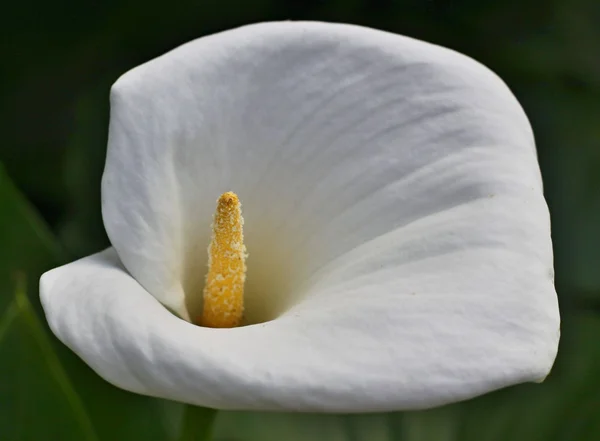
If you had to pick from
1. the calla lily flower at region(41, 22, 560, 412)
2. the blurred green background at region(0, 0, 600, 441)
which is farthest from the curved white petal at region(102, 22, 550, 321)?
the blurred green background at region(0, 0, 600, 441)

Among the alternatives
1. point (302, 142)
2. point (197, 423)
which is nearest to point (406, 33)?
point (302, 142)

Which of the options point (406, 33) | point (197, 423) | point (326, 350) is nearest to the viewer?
point (326, 350)

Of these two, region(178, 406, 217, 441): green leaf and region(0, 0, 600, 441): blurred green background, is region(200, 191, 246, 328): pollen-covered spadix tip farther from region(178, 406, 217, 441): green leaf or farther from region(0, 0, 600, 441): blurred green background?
region(0, 0, 600, 441): blurred green background

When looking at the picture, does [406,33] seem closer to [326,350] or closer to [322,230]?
[322,230]

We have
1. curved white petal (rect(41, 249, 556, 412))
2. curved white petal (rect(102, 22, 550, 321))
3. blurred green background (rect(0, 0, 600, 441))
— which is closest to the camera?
→ curved white petal (rect(41, 249, 556, 412))

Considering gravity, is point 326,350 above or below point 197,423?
above

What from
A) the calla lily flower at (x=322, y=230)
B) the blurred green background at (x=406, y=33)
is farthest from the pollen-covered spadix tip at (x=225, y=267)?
the blurred green background at (x=406, y=33)
